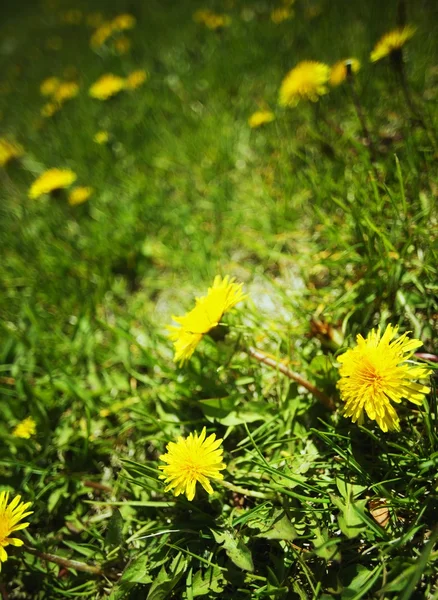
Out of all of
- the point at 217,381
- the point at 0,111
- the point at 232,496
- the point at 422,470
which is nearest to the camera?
the point at 422,470

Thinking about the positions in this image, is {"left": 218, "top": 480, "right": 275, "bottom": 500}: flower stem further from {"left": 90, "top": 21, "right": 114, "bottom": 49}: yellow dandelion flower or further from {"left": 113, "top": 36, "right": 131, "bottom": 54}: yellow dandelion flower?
{"left": 90, "top": 21, "right": 114, "bottom": 49}: yellow dandelion flower

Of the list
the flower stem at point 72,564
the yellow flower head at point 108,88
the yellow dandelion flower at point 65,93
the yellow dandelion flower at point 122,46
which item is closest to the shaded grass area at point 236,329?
the flower stem at point 72,564

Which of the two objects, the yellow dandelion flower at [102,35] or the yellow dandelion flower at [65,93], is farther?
the yellow dandelion flower at [102,35]

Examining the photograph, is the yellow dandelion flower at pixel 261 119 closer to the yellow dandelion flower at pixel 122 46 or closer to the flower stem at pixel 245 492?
the flower stem at pixel 245 492

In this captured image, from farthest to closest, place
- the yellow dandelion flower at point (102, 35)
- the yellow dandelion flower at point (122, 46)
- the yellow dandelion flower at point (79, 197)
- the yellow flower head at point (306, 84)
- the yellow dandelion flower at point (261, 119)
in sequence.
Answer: the yellow dandelion flower at point (102, 35) < the yellow dandelion flower at point (122, 46) < the yellow dandelion flower at point (79, 197) < the yellow dandelion flower at point (261, 119) < the yellow flower head at point (306, 84)

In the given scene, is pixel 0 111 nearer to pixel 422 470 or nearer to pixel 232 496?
pixel 232 496

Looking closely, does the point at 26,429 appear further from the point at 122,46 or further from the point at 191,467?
the point at 122,46

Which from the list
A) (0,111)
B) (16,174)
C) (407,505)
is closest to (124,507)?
(407,505)
